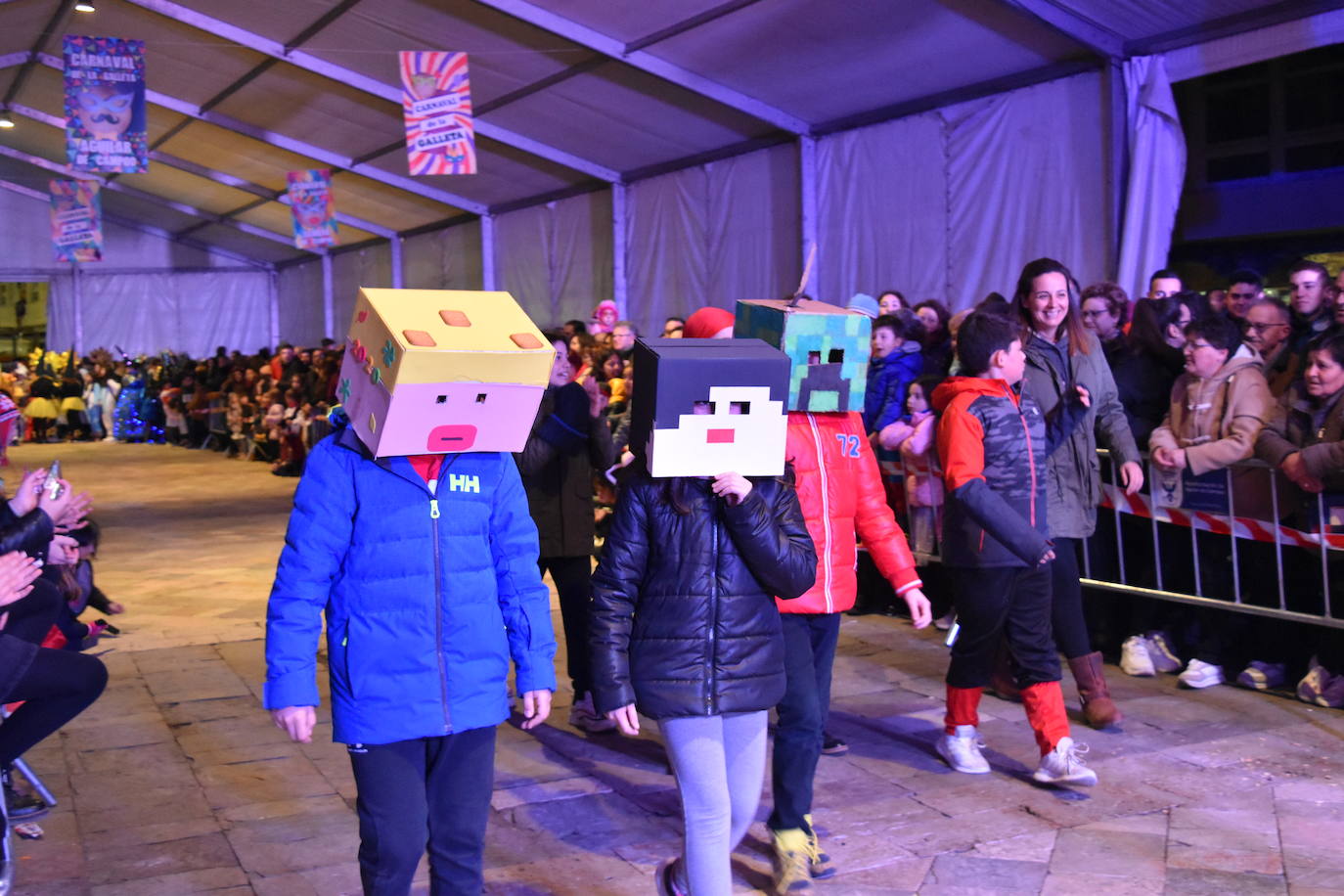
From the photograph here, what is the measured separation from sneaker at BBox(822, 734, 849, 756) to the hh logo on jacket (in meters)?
2.57

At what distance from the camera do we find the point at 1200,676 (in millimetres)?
5996

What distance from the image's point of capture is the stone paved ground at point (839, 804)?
395 centimetres

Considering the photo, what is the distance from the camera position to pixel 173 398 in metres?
24.9

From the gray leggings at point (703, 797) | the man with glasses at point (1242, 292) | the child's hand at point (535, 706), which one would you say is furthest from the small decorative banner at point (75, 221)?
the gray leggings at point (703, 797)

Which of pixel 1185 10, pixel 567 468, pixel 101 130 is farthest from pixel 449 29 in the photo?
pixel 567 468

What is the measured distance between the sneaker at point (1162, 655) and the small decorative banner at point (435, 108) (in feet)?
31.1

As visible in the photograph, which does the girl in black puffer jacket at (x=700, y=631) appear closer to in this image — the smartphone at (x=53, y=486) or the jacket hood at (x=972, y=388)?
the jacket hood at (x=972, y=388)

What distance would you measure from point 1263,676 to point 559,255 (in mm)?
15846

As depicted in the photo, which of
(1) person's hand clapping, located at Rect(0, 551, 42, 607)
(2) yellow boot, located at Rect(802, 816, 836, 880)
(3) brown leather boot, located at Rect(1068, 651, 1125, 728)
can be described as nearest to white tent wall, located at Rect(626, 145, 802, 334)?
(3) brown leather boot, located at Rect(1068, 651, 1125, 728)

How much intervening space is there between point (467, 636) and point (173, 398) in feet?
78.0

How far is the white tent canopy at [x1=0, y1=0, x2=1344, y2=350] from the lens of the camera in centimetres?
1044

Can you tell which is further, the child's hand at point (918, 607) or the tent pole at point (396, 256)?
the tent pole at point (396, 256)

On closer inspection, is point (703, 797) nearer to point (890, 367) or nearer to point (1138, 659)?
point (1138, 659)

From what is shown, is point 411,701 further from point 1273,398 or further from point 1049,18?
point 1049,18
